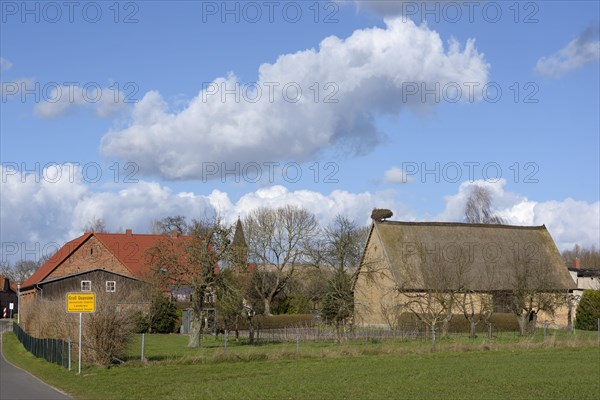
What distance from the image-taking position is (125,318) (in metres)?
31.9

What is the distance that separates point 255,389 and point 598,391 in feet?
32.3

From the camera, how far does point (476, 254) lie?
69188 millimetres

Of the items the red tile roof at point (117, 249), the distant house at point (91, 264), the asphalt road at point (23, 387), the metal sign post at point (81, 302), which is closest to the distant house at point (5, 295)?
the distant house at point (91, 264)

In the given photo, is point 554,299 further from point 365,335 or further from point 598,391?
point 598,391

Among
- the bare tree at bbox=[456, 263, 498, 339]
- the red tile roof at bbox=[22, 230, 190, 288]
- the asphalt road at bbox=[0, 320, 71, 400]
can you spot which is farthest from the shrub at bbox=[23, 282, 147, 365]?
the red tile roof at bbox=[22, 230, 190, 288]

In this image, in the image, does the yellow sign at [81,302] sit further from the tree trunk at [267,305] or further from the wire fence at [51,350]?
the tree trunk at [267,305]

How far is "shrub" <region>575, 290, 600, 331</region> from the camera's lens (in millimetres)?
62375

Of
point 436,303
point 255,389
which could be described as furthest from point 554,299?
point 255,389

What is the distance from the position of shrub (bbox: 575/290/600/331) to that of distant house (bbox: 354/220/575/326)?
1723 millimetres

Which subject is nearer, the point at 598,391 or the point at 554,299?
the point at 598,391

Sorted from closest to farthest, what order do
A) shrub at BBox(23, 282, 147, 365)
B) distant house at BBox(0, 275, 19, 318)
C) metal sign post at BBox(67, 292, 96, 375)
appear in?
metal sign post at BBox(67, 292, 96, 375), shrub at BBox(23, 282, 147, 365), distant house at BBox(0, 275, 19, 318)

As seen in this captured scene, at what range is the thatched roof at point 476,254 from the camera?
6097cm

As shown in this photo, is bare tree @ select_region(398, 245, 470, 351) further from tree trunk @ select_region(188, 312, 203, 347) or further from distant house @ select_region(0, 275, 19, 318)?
distant house @ select_region(0, 275, 19, 318)

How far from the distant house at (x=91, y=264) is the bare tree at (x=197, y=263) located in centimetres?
2441
